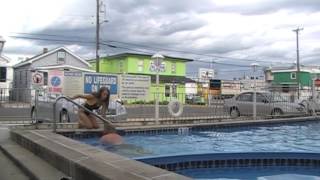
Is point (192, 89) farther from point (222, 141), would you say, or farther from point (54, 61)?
point (54, 61)

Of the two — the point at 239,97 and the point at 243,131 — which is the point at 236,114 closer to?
the point at 239,97

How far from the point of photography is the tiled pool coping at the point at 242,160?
10.7 meters

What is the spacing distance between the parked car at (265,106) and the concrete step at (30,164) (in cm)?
1442

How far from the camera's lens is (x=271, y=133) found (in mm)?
18250

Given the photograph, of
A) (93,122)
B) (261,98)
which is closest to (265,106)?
(261,98)

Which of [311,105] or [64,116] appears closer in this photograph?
[64,116]

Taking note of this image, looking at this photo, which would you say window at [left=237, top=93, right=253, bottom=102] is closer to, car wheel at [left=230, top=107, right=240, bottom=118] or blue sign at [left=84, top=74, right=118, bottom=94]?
car wheel at [left=230, top=107, right=240, bottom=118]

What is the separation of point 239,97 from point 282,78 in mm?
73909

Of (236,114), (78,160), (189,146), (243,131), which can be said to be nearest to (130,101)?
(243,131)

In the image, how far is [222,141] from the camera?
50.3ft

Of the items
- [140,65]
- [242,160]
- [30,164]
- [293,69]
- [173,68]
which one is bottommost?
[242,160]

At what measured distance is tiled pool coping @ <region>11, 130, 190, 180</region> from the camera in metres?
5.99

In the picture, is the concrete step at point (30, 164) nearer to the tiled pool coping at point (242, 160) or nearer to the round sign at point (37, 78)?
the tiled pool coping at point (242, 160)

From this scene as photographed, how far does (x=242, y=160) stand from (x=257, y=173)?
585 mm
